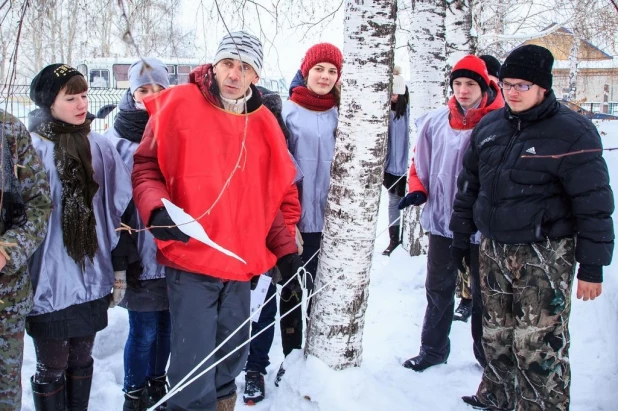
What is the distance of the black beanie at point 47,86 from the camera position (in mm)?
2412

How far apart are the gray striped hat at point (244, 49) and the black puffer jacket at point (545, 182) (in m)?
1.27

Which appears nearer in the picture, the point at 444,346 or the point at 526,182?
the point at 526,182

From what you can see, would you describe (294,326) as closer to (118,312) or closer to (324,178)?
(324,178)

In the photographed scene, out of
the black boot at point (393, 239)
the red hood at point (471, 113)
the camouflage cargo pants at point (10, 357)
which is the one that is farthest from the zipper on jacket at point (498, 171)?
the black boot at point (393, 239)

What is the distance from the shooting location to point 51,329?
2.38 meters

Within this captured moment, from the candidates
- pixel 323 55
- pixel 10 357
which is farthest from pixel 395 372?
pixel 10 357

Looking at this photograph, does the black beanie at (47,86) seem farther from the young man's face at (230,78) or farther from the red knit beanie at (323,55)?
the red knit beanie at (323,55)

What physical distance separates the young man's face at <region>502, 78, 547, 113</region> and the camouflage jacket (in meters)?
2.23

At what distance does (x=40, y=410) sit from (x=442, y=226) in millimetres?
2497

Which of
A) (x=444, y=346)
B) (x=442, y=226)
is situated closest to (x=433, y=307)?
(x=444, y=346)

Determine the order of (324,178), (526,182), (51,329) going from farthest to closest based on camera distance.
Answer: (324,178) < (526,182) < (51,329)

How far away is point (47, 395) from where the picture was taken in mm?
2434

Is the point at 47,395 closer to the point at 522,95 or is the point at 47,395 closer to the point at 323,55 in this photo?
the point at 323,55

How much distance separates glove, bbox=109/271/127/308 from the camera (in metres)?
2.63
